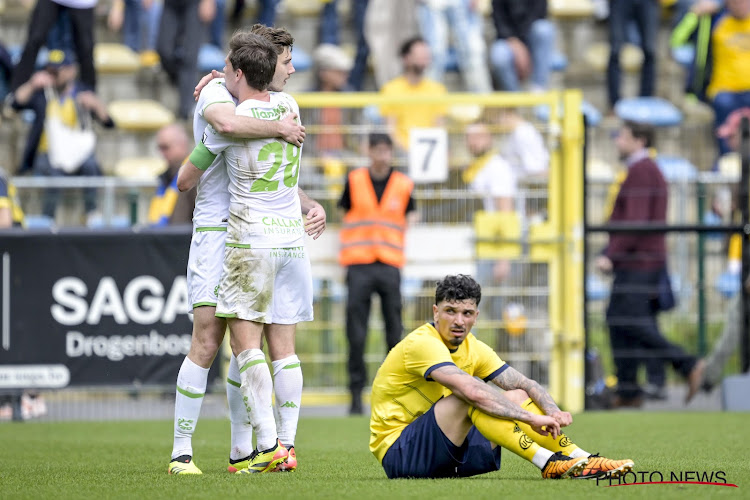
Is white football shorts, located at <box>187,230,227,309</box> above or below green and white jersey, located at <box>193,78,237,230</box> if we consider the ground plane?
below

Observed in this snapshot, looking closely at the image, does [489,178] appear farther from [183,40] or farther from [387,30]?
[183,40]

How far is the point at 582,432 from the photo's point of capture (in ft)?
30.2

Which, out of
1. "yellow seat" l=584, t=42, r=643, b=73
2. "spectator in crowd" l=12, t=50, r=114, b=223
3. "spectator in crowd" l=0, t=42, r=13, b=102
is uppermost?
"yellow seat" l=584, t=42, r=643, b=73

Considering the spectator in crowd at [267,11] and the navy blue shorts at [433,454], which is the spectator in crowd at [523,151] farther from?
the spectator in crowd at [267,11]

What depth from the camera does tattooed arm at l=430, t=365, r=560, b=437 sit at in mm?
5750

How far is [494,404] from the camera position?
5746mm

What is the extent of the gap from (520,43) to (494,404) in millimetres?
11036

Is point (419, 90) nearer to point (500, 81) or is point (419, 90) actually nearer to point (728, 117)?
point (500, 81)

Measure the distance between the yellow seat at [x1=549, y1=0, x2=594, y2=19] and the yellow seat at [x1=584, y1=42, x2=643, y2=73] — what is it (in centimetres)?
49

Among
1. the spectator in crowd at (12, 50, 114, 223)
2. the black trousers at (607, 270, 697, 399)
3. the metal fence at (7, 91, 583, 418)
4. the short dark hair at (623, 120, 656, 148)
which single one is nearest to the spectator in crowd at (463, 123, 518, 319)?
the metal fence at (7, 91, 583, 418)

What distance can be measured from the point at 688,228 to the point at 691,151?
15.4 feet

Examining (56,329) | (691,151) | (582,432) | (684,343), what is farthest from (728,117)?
(56,329)

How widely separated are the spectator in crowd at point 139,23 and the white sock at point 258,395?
1124 centimetres

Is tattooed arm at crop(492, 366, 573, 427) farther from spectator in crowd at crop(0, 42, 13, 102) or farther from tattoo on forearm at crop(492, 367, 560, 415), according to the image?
spectator in crowd at crop(0, 42, 13, 102)
